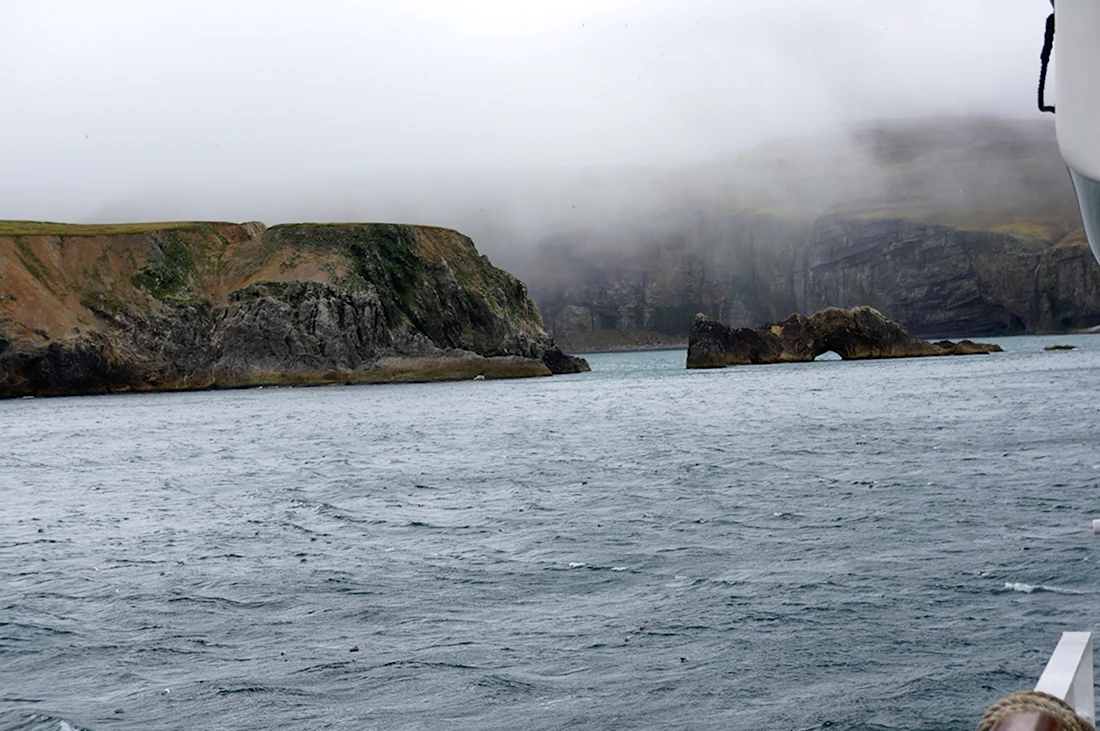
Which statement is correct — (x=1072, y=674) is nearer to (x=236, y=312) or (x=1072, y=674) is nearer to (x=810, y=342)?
(x=236, y=312)

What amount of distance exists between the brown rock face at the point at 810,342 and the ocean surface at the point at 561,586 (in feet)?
375

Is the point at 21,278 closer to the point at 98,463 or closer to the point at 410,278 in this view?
the point at 410,278

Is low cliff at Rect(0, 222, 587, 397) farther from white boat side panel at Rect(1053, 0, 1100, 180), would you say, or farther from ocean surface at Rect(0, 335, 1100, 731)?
white boat side panel at Rect(1053, 0, 1100, 180)

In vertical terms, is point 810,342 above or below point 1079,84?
below

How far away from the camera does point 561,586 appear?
18.0 meters

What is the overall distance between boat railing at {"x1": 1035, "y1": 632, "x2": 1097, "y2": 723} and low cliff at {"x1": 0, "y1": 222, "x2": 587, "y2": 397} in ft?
485

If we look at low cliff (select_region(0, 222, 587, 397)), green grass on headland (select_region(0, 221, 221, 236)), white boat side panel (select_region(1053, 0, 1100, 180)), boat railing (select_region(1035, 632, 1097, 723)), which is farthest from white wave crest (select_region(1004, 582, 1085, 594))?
green grass on headland (select_region(0, 221, 221, 236))

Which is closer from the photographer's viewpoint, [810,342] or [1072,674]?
[1072,674]

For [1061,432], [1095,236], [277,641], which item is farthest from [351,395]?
[1095,236]

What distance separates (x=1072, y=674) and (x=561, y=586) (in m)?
14.6

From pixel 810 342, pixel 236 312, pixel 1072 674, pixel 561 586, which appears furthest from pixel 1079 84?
pixel 810 342

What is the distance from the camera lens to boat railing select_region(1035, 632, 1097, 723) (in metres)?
3.57

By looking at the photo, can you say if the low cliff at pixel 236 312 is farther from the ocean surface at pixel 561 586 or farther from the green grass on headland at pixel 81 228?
the ocean surface at pixel 561 586

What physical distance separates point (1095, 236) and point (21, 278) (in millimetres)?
159077
